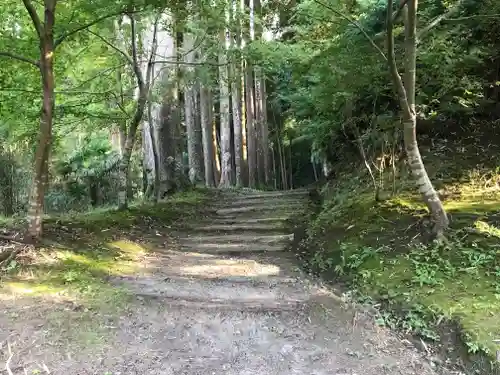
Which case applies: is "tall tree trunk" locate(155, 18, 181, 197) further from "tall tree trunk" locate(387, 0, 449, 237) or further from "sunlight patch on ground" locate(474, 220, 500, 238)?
"sunlight patch on ground" locate(474, 220, 500, 238)

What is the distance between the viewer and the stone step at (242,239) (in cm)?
729

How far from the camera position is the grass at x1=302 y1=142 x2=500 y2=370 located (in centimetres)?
387

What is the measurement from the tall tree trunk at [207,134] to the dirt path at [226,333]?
10.4 meters

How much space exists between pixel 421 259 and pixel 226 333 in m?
2.28

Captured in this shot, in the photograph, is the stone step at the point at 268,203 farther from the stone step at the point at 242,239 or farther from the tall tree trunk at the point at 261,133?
the tall tree trunk at the point at 261,133

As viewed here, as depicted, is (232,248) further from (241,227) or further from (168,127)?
(168,127)

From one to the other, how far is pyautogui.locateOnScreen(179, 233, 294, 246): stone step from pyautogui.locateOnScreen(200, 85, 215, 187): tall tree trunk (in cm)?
813

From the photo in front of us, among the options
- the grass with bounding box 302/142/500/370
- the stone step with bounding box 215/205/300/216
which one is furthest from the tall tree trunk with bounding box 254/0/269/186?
the grass with bounding box 302/142/500/370

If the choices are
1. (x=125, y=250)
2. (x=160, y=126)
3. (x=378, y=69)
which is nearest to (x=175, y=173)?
(x=160, y=126)

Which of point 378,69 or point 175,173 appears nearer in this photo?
point 378,69

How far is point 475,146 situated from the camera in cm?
714

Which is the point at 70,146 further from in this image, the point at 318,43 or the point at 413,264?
the point at 413,264

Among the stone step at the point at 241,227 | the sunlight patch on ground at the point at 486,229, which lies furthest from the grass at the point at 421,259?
the stone step at the point at 241,227

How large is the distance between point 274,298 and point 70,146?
14.4 m
